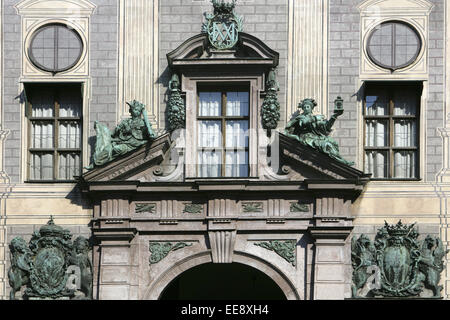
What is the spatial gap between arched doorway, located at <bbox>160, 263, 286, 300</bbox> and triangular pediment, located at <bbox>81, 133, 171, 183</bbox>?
517cm

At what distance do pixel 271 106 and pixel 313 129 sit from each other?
1.00m

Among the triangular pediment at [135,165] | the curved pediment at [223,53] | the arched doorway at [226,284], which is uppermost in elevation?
the curved pediment at [223,53]

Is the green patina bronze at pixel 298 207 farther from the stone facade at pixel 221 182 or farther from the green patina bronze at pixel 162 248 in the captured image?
the green patina bronze at pixel 162 248

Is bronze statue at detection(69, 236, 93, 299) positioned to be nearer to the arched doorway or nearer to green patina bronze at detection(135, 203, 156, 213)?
green patina bronze at detection(135, 203, 156, 213)

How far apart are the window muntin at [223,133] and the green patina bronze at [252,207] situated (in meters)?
0.69

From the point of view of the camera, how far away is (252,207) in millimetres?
27891

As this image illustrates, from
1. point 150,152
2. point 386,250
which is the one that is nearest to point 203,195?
point 150,152

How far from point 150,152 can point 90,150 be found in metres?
1.39

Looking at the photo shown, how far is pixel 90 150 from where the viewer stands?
2848cm

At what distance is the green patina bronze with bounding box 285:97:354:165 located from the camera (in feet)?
91.1

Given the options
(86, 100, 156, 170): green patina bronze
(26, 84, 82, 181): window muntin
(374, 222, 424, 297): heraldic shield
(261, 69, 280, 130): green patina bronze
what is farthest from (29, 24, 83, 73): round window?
(374, 222, 424, 297): heraldic shield

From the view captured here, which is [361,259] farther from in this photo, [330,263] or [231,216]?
[231,216]

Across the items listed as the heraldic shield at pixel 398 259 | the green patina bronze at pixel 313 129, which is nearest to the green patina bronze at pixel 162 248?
the green patina bronze at pixel 313 129

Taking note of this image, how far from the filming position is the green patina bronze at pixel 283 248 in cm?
2769
